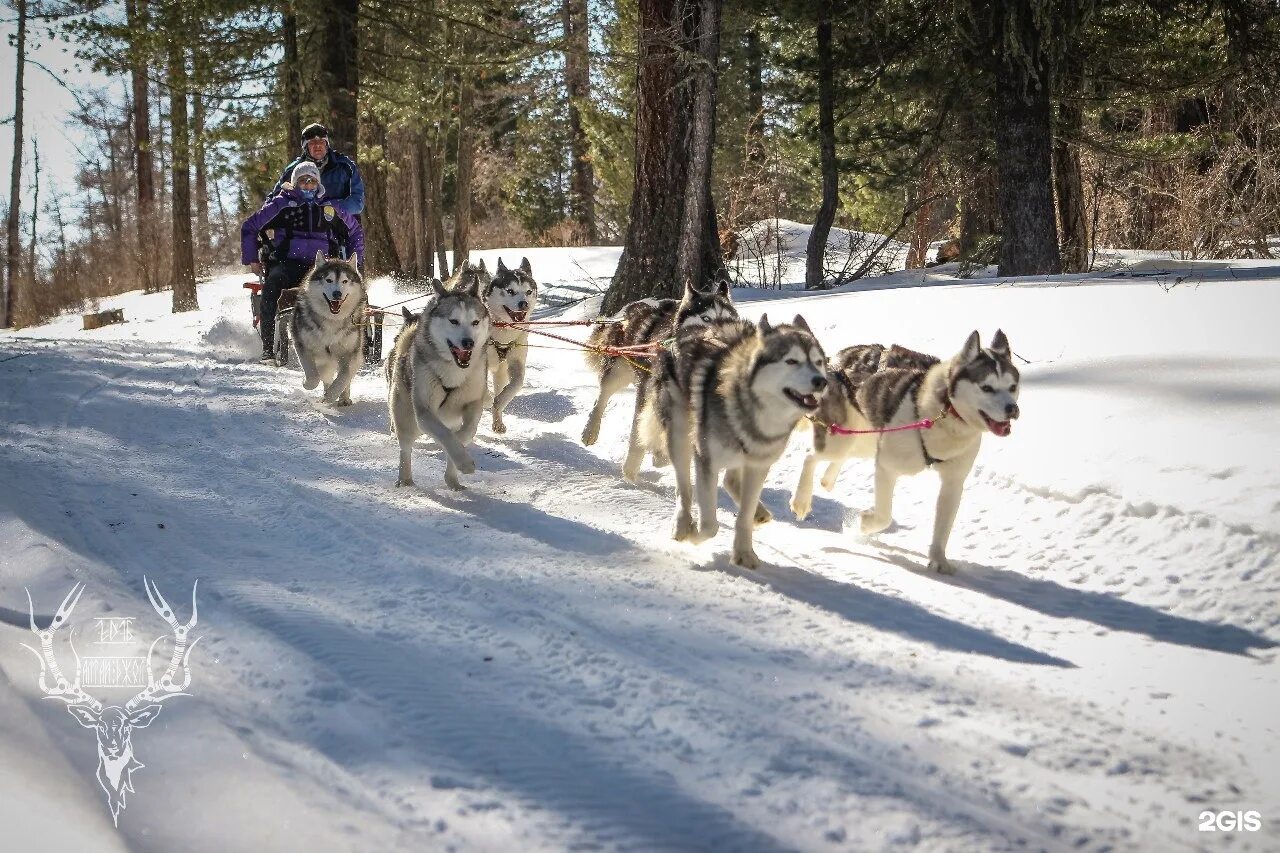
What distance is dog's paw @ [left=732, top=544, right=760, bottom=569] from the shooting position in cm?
413

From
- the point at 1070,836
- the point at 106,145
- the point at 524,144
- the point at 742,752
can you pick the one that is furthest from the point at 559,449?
the point at 106,145

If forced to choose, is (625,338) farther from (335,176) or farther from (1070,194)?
(1070,194)

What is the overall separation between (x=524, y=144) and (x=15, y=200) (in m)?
13.4

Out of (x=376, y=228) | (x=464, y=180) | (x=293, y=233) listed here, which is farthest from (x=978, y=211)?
(x=293, y=233)

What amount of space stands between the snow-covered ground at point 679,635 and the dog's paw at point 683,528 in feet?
0.32

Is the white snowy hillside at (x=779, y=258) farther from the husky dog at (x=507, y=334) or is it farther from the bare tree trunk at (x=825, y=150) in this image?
the husky dog at (x=507, y=334)

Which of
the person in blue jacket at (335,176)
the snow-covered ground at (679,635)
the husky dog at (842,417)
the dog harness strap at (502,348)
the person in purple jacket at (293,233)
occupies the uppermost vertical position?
the person in blue jacket at (335,176)

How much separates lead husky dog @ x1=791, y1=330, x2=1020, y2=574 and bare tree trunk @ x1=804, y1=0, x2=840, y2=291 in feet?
22.9

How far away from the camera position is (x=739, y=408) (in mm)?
4211

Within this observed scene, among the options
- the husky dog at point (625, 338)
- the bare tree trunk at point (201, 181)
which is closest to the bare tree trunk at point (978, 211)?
the husky dog at point (625, 338)

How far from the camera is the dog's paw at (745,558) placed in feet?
13.6

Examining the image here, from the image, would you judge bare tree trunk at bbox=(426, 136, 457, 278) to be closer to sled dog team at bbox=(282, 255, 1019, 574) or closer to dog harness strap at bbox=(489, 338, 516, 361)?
dog harness strap at bbox=(489, 338, 516, 361)

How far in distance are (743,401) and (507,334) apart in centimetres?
348

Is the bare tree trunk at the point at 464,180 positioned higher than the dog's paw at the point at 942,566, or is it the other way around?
the bare tree trunk at the point at 464,180
